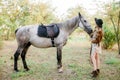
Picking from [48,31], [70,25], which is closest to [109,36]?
[70,25]

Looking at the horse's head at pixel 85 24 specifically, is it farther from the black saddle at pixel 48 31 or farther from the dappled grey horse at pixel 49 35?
the black saddle at pixel 48 31

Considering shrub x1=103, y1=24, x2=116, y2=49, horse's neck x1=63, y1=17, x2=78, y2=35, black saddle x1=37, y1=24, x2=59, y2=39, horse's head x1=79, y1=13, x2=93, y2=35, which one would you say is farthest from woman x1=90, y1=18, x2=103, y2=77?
shrub x1=103, y1=24, x2=116, y2=49

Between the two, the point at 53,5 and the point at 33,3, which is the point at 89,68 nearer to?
the point at 33,3

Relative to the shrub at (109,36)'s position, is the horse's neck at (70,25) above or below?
above

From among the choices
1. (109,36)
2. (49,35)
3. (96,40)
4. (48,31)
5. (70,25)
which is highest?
(70,25)

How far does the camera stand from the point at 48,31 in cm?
684

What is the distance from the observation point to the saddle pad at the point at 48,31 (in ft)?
22.2

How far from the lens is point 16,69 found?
278 inches

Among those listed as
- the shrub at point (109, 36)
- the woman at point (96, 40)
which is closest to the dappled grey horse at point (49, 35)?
the woman at point (96, 40)

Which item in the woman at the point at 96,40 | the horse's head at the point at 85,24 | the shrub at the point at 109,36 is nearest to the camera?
the woman at the point at 96,40

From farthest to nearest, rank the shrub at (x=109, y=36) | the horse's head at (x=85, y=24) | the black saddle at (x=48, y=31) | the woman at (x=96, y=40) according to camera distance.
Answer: the shrub at (x=109, y=36) → the black saddle at (x=48, y=31) → the horse's head at (x=85, y=24) → the woman at (x=96, y=40)

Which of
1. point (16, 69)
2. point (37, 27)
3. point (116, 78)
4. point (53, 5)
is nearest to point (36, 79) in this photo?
point (16, 69)

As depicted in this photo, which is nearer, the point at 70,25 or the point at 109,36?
the point at 70,25

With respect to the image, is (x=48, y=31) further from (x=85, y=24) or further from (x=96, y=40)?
(x=96, y=40)
